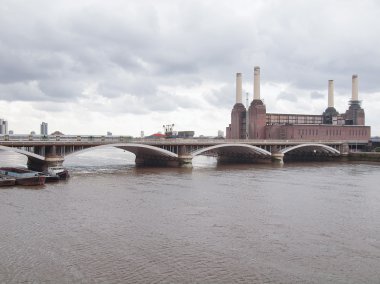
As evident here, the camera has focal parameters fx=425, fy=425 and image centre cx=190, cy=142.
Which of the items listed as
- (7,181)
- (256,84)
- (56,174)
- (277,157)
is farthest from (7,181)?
(256,84)

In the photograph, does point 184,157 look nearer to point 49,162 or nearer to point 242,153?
point 49,162

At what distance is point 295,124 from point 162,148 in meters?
51.6

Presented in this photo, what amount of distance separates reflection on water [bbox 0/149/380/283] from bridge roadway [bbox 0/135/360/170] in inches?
579

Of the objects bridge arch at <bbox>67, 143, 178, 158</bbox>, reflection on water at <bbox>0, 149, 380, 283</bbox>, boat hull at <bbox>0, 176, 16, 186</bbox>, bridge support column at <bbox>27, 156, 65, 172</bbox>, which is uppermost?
bridge arch at <bbox>67, 143, 178, 158</bbox>

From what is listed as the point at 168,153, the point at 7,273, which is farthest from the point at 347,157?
the point at 7,273

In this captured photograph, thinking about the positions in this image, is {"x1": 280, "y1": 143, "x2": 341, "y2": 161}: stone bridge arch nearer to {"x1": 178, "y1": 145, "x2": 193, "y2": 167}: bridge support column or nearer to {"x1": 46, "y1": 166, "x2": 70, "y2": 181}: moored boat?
{"x1": 178, "y1": 145, "x2": 193, "y2": 167}: bridge support column

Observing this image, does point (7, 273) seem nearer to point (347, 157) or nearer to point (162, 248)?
point (162, 248)

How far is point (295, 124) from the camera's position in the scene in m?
116

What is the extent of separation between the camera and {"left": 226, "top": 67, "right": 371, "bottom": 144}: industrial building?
Result: 116 metres

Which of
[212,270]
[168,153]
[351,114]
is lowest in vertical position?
[212,270]

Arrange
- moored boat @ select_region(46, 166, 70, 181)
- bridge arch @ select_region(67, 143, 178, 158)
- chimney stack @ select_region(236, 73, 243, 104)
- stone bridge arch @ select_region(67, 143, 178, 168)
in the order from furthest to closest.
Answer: chimney stack @ select_region(236, 73, 243, 104)
stone bridge arch @ select_region(67, 143, 178, 168)
bridge arch @ select_region(67, 143, 178, 158)
moored boat @ select_region(46, 166, 70, 181)

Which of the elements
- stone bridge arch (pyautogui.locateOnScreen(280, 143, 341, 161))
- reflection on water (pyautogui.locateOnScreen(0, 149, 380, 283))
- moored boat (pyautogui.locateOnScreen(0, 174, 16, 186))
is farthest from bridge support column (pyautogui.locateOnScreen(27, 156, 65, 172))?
stone bridge arch (pyautogui.locateOnScreen(280, 143, 341, 161))

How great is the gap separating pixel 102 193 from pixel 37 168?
2457cm

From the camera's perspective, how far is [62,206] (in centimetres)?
3547
